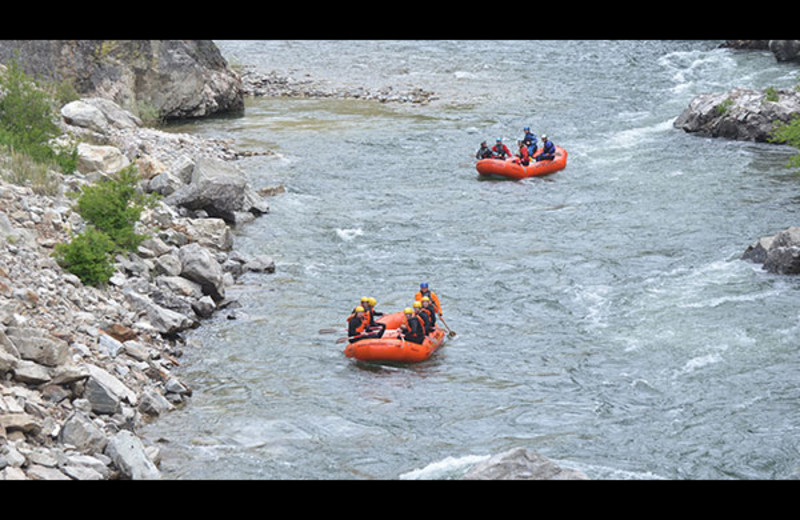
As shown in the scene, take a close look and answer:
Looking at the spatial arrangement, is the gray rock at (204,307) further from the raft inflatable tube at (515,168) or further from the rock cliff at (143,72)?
the rock cliff at (143,72)

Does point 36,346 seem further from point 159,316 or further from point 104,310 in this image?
point 159,316

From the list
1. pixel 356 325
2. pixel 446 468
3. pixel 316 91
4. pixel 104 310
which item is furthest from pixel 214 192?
pixel 316 91

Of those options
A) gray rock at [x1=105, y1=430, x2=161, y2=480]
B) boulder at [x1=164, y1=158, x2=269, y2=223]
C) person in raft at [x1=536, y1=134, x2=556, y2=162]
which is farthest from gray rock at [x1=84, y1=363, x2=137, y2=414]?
person in raft at [x1=536, y1=134, x2=556, y2=162]

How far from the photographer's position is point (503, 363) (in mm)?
14727

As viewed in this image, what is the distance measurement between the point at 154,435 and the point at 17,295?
300 cm

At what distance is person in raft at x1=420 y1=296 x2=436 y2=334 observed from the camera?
A: 15.3 meters

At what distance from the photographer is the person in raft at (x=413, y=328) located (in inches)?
587

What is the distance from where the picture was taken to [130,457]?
10344mm

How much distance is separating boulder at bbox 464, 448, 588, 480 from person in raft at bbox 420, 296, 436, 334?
5.77 meters

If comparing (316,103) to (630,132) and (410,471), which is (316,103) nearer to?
(630,132)

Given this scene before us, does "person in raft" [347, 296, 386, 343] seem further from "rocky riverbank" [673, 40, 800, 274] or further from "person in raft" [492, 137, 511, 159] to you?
"rocky riverbank" [673, 40, 800, 274]

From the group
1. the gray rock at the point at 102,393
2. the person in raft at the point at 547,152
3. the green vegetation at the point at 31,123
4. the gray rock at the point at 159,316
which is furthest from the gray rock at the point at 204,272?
the person in raft at the point at 547,152
